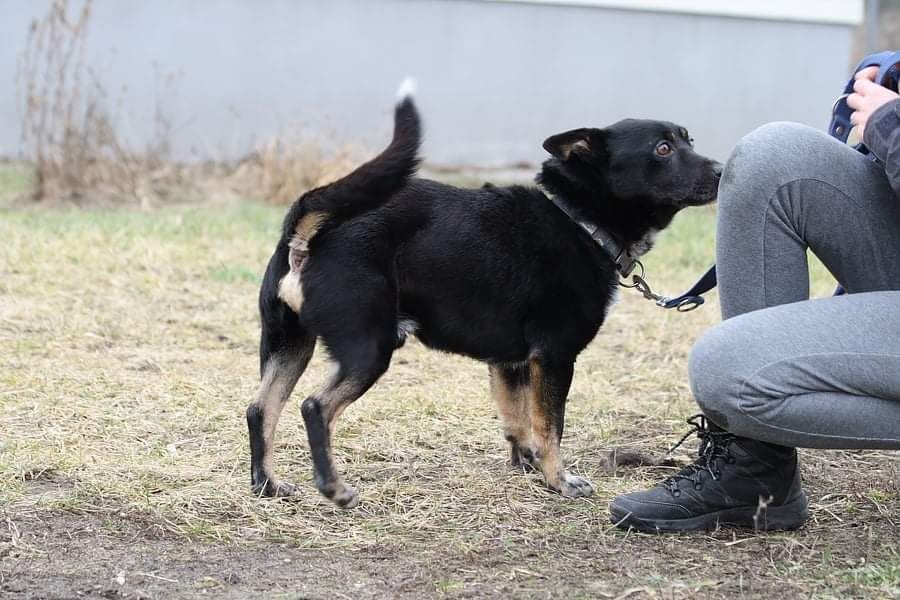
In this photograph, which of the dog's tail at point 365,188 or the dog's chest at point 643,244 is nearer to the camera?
the dog's tail at point 365,188

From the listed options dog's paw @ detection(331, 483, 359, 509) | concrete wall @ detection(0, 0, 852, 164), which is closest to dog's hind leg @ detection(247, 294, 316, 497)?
dog's paw @ detection(331, 483, 359, 509)

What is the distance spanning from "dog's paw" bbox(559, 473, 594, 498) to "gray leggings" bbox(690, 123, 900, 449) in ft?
2.64

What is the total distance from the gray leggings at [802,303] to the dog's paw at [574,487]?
0.80 meters

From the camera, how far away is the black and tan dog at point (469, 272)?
313 cm

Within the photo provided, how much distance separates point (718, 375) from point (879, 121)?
67 cm

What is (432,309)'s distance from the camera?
11.0 ft

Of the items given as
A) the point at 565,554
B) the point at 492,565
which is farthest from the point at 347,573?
the point at 565,554

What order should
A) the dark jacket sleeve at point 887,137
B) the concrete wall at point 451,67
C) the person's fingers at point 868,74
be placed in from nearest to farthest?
the dark jacket sleeve at point 887,137
the person's fingers at point 868,74
the concrete wall at point 451,67

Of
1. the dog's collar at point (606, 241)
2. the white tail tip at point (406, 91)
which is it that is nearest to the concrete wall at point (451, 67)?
the dog's collar at point (606, 241)

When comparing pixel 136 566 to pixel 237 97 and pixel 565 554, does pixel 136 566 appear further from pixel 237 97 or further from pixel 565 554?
pixel 237 97

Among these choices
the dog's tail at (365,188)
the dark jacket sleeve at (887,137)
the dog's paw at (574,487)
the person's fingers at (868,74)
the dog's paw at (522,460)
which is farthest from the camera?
the dog's paw at (522,460)

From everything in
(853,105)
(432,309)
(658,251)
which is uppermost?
(853,105)

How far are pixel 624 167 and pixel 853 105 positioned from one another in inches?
40.6

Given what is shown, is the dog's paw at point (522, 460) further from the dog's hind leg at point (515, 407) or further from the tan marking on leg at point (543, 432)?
the tan marking on leg at point (543, 432)
